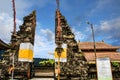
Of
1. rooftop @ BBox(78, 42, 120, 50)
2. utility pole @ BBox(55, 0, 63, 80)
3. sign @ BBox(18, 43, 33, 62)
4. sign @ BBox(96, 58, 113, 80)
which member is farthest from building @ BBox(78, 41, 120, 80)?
sign @ BBox(18, 43, 33, 62)

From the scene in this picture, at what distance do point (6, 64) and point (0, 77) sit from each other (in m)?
0.86

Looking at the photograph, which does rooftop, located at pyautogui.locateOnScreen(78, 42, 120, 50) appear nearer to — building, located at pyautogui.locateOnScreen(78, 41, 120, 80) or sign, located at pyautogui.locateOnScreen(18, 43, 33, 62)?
building, located at pyautogui.locateOnScreen(78, 41, 120, 80)

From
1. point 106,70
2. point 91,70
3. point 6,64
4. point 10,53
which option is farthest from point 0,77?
point 106,70

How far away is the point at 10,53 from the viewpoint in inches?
478

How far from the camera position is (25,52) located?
38.9 feet

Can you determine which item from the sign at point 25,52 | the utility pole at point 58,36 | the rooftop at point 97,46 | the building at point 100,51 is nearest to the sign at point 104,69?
the utility pole at point 58,36

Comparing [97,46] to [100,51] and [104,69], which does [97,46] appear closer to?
[100,51]

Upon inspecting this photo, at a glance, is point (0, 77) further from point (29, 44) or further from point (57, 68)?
point (57, 68)

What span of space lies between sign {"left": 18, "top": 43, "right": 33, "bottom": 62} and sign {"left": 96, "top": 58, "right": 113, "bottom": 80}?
421cm

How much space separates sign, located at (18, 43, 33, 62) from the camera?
1179 cm

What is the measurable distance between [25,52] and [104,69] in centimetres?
488

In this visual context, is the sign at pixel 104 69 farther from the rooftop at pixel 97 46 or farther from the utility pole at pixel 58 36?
the rooftop at pixel 97 46

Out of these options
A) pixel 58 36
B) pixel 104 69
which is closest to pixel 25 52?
pixel 58 36

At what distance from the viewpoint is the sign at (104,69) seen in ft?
35.1
